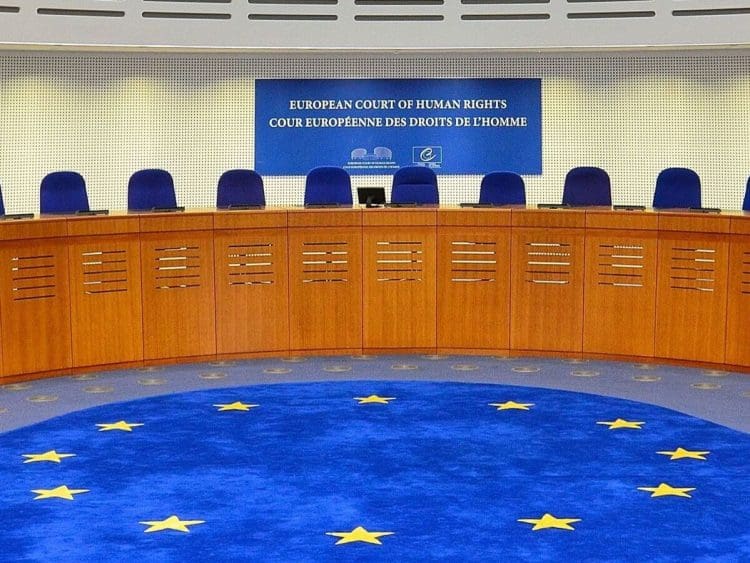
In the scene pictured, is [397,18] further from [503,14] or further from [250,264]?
[250,264]

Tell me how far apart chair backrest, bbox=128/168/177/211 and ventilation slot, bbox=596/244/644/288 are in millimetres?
3879

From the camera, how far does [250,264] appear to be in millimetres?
9711

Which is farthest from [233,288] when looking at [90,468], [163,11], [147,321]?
[163,11]

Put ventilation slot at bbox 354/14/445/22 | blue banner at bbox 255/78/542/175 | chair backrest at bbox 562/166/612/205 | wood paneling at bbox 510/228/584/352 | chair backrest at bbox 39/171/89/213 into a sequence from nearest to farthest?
wood paneling at bbox 510/228/584/352, chair backrest at bbox 39/171/89/213, chair backrest at bbox 562/166/612/205, ventilation slot at bbox 354/14/445/22, blue banner at bbox 255/78/542/175

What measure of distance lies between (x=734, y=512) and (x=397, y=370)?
12.9 feet

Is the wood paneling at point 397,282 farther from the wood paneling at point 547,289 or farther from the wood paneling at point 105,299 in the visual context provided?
the wood paneling at point 105,299

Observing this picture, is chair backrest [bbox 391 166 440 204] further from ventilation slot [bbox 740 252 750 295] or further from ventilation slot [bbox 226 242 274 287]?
ventilation slot [bbox 740 252 750 295]

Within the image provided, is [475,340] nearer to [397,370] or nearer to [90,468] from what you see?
[397,370]

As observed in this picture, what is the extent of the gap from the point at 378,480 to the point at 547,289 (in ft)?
12.4

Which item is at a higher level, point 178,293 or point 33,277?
point 33,277

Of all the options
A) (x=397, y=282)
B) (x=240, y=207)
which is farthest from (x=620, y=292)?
(x=240, y=207)

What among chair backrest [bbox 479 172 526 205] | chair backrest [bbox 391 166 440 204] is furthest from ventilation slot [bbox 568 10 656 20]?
chair backrest [bbox 391 166 440 204]

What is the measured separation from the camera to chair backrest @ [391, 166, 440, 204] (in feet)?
35.5

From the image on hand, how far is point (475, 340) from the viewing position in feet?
32.7
